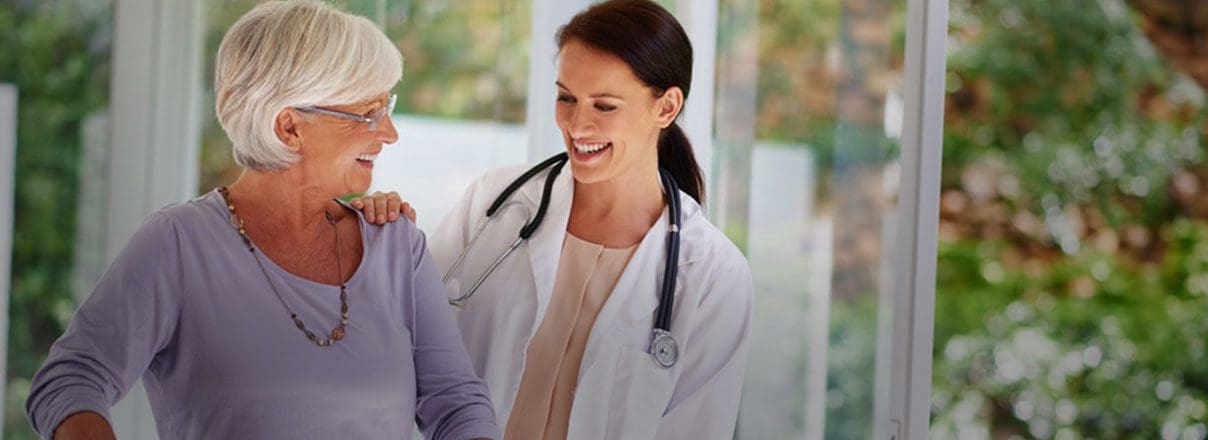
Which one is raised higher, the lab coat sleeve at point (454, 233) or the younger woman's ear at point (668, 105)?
the younger woman's ear at point (668, 105)

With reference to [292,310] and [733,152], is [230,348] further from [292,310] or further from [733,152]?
[733,152]

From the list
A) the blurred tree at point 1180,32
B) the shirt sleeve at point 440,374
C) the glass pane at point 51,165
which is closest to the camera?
the shirt sleeve at point 440,374

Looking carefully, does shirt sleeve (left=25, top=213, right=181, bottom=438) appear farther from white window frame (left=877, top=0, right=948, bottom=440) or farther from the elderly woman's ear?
white window frame (left=877, top=0, right=948, bottom=440)

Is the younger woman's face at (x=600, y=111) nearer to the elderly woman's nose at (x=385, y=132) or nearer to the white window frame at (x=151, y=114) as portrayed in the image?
the elderly woman's nose at (x=385, y=132)

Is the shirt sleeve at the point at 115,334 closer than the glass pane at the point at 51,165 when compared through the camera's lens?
Yes

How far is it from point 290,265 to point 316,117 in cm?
19

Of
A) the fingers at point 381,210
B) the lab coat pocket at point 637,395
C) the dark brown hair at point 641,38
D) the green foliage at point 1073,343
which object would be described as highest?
the dark brown hair at point 641,38

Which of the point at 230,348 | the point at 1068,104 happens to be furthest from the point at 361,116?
the point at 1068,104

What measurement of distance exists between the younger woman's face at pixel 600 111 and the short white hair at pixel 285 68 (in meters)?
0.35

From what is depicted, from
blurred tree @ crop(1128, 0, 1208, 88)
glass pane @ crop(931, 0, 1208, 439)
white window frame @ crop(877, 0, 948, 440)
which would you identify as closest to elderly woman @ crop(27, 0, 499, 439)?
white window frame @ crop(877, 0, 948, 440)

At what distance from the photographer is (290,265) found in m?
1.85

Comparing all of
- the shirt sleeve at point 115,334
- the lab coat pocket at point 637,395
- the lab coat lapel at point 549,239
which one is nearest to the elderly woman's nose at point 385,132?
the shirt sleeve at point 115,334

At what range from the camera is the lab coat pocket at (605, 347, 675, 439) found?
2.14 m

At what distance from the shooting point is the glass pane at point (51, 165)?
2.83 metres
